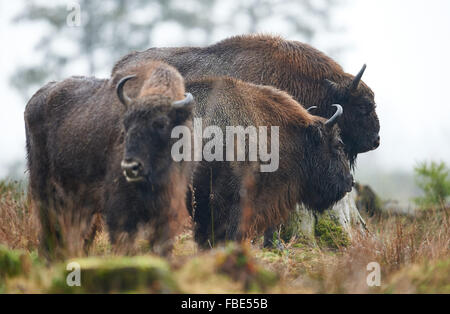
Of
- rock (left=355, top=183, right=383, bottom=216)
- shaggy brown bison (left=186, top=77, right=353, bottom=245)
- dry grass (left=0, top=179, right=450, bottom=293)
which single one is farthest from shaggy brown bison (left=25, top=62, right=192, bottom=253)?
rock (left=355, top=183, right=383, bottom=216)

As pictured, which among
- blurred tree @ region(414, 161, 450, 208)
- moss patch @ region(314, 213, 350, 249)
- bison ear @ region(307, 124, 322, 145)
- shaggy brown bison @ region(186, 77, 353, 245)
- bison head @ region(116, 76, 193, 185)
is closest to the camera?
bison head @ region(116, 76, 193, 185)

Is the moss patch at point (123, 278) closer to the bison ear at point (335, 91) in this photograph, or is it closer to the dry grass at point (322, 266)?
the dry grass at point (322, 266)

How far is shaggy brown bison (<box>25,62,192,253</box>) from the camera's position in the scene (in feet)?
18.1

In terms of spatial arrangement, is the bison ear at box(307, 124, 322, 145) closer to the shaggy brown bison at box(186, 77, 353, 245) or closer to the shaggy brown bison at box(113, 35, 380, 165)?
the shaggy brown bison at box(186, 77, 353, 245)

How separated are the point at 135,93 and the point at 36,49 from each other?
1642 cm

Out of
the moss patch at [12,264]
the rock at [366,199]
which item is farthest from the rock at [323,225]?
the moss patch at [12,264]

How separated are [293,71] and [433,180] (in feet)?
16.9

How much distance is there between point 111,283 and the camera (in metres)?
4.30

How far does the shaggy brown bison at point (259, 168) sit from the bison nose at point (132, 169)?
1.45 metres

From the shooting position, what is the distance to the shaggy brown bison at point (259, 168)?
21.9 ft

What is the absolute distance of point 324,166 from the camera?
7.61 meters

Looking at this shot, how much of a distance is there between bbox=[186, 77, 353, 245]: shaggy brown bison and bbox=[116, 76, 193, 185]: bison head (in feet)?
3.71
